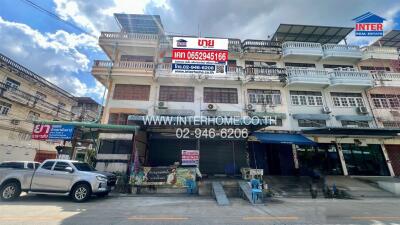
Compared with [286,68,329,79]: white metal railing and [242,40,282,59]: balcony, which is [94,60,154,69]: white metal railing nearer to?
[242,40,282,59]: balcony

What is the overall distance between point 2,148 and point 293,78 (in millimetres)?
28970

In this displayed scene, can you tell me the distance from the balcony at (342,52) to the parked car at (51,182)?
22158 millimetres

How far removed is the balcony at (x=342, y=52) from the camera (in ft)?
62.1

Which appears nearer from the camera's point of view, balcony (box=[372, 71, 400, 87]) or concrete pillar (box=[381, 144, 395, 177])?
concrete pillar (box=[381, 144, 395, 177])

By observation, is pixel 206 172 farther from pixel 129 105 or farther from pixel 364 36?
pixel 364 36

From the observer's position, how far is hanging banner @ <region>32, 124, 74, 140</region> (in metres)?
11.6

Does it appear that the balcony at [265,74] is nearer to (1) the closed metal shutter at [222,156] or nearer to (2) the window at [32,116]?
(1) the closed metal shutter at [222,156]

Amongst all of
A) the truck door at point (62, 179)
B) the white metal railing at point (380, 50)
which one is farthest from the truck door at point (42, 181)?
the white metal railing at point (380, 50)

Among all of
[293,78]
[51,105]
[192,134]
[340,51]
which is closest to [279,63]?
[293,78]

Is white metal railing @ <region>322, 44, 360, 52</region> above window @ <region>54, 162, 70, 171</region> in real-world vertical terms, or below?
above

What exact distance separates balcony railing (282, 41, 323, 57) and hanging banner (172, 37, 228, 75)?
11.2 meters

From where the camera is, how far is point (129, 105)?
16.6 meters

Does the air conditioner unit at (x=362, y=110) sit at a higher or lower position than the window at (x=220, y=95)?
lower

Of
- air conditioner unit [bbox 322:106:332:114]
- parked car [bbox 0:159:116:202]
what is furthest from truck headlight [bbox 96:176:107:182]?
air conditioner unit [bbox 322:106:332:114]
